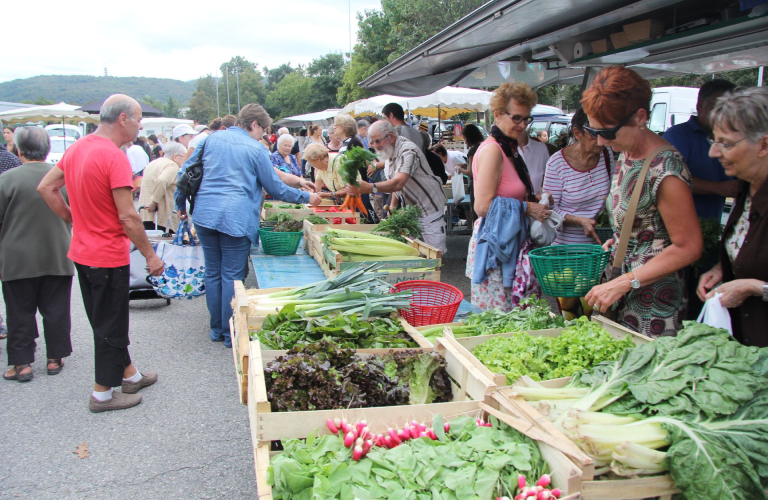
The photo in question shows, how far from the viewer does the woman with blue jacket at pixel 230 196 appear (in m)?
4.98

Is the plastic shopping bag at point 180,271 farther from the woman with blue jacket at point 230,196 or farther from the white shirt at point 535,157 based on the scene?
the white shirt at point 535,157

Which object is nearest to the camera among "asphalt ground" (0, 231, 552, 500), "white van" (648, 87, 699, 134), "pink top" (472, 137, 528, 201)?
"asphalt ground" (0, 231, 552, 500)

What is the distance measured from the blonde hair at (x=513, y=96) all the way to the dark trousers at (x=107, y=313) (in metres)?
3.02

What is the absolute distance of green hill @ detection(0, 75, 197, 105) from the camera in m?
131

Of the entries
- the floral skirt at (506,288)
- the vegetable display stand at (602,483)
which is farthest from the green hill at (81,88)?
the vegetable display stand at (602,483)

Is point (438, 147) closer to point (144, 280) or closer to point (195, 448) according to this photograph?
point (144, 280)

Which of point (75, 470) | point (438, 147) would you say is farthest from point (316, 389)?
point (438, 147)

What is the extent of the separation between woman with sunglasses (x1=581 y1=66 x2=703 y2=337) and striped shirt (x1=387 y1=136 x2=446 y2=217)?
9.50ft

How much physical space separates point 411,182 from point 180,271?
269cm

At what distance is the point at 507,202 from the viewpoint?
3438 mm

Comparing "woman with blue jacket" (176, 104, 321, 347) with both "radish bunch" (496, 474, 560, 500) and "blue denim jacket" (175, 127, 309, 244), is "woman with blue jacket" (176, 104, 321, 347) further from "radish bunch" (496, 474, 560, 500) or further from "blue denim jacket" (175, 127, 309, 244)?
"radish bunch" (496, 474, 560, 500)

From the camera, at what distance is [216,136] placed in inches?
200

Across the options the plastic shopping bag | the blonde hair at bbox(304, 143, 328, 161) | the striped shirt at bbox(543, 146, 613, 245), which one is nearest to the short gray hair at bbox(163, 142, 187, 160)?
the blonde hair at bbox(304, 143, 328, 161)

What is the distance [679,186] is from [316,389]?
1.93 meters
